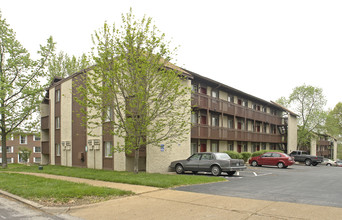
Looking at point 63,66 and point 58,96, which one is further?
point 63,66

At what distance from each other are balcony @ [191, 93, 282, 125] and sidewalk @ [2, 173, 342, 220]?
1124 cm

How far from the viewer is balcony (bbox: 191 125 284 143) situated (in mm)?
23948

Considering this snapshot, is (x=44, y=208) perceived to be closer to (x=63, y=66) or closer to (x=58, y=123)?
(x=58, y=123)

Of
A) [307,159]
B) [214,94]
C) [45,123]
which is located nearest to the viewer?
[214,94]

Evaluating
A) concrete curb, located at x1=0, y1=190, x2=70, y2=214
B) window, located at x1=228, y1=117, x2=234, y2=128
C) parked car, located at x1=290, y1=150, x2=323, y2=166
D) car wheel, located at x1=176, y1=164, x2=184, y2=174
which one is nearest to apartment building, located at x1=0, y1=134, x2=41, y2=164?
window, located at x1=228, y1=117, x2=234, y2=128

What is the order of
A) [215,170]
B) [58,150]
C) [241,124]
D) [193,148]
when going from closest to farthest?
[215,170] < [193,148] < [58,150] < [241,124]

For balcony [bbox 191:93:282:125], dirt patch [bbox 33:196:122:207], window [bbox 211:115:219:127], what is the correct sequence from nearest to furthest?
dirt patch [bbox 33:196:122:207] → balcony [bbox 191:93:282:125] → window [bbox 211:115:219:127]

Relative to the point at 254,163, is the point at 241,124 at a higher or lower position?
higher

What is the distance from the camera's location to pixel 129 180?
42.1 ft

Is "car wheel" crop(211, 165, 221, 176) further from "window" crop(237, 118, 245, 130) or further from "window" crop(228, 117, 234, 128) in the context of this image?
"window" crop(237, 118, 245, 130)

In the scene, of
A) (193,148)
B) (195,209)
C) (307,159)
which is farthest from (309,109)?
(195,209)

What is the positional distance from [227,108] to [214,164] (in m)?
13.0

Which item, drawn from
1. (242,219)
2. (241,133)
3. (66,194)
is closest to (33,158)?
(241,133)

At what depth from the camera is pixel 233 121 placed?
31.8 metres
